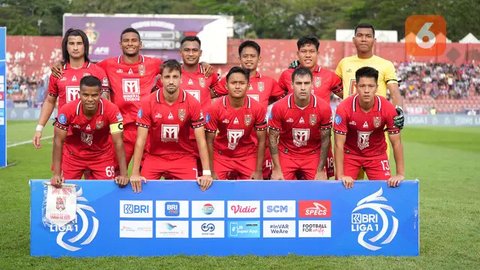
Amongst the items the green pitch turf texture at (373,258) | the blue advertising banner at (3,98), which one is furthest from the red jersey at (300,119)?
the blue advertising banner at (3,98)

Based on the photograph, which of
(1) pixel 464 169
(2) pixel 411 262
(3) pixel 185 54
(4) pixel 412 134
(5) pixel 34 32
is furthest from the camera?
(5) pixel 34 32

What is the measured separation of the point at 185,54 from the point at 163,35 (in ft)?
128

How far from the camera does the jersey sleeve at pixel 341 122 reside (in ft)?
25.7

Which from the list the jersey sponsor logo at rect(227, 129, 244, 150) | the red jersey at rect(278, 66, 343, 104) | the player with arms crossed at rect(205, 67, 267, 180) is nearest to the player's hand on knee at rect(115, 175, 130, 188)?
the player with arms crossed at rect(205, 67, 267, 180)

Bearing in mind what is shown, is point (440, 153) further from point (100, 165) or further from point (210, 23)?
point (210, 23)

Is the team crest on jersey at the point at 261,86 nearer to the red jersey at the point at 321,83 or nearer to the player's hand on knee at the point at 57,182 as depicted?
the red jersey at the point at 321,83

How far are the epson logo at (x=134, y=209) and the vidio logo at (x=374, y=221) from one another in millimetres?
2016

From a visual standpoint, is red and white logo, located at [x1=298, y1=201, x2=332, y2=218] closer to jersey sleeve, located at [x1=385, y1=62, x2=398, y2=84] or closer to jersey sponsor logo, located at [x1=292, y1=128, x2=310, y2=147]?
jersey sponsor logo, located at [x1=292, y1=128, x2=310, y2=147]

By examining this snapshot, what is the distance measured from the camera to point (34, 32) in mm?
61594

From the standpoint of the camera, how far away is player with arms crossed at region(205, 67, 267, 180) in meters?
8.13

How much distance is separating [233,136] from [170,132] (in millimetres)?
802

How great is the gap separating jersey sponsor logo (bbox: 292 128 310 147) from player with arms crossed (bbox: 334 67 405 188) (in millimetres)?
448

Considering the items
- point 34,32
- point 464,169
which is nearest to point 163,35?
point 34,32

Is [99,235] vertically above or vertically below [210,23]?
below
